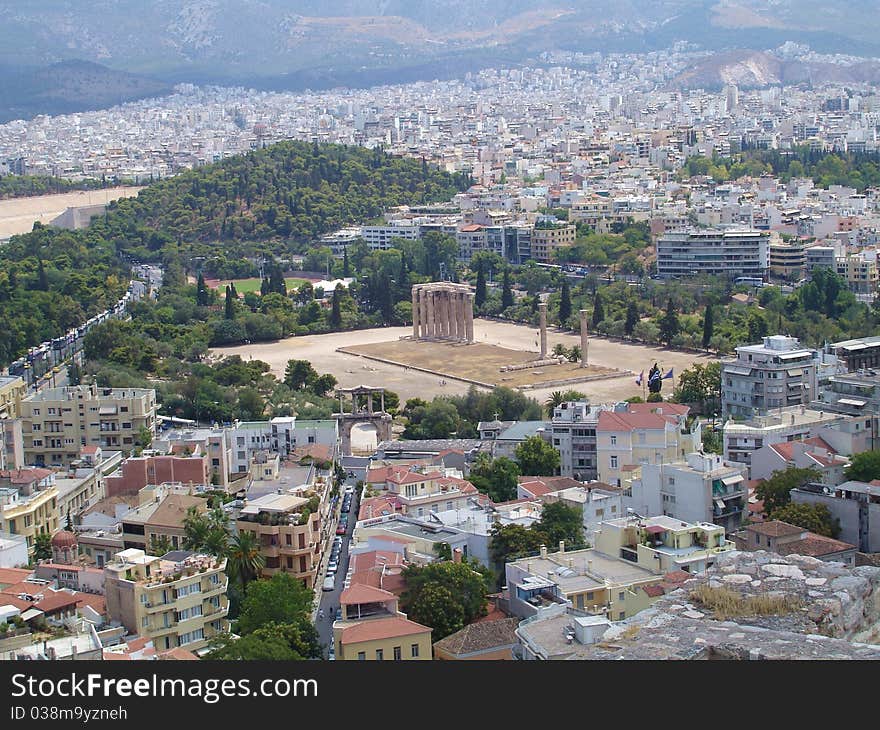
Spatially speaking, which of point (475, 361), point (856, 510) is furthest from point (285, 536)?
point (475, 361)

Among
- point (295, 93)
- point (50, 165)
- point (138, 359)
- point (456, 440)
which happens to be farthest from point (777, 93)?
point (456, 440)

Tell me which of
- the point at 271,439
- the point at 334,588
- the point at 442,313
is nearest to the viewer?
the point at 334,588

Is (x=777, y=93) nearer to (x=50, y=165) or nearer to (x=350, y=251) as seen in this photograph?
(x=50, y=165)

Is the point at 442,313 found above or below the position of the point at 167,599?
below

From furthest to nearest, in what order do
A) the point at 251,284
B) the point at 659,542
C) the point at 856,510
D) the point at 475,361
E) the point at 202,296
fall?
the point at 251,284 → the point at 202,296 → the point at 475,361 → the point at 856,510 → the point at 659,542

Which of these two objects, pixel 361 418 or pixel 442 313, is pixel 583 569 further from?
pixel 442 313

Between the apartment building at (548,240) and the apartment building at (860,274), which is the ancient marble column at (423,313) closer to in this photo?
the apartment building at (860,274)

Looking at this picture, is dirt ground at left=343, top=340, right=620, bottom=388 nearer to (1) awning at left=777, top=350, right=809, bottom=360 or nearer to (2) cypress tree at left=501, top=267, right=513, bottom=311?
(2) cypress tree at left=501, top=267, right=513, bottom=311

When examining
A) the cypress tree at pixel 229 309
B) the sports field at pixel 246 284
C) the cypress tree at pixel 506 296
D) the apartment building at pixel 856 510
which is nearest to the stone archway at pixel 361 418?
the apartment building at pixel 856 510
